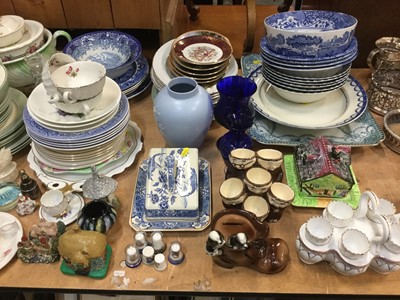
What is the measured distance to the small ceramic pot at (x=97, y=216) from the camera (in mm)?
794

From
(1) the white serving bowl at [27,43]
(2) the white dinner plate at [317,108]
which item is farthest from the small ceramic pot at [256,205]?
(1) the white serving bowl at [27,43]

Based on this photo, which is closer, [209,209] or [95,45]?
[209,209]

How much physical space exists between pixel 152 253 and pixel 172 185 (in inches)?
5.7

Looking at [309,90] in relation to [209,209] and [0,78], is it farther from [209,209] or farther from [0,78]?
[0,78]

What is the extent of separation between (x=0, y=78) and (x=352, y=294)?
0.93 m

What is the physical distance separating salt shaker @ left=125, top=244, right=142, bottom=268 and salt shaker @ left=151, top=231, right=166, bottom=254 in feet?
0.12

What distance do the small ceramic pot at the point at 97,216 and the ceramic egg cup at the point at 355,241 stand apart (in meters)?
0.39

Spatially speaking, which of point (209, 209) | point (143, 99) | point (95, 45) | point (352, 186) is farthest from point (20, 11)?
point (352, 186)

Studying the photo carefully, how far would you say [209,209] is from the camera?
852 millimetres

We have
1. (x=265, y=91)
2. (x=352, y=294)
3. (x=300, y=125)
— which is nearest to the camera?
(x=352, y=294)

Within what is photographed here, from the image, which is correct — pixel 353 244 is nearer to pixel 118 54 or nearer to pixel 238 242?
pixel 238 242

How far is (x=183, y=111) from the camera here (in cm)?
89

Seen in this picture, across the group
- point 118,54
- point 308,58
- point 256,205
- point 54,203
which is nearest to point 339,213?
point 256,205

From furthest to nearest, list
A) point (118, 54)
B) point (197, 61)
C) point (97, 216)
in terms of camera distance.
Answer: point (118, 54) → point (197, 61) → point (97, 216)
